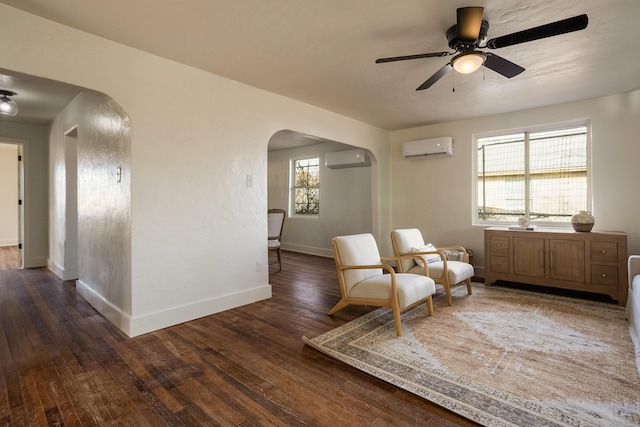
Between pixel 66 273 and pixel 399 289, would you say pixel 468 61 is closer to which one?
pixel 399 289

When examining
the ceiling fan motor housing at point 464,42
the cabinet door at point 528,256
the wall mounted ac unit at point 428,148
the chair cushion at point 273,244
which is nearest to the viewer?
the ceiling fan motor housing at point 464,42

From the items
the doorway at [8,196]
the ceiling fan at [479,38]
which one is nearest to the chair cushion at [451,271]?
the ceiling fan at [479,38]

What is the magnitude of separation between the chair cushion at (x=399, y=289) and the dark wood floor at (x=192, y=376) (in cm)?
42

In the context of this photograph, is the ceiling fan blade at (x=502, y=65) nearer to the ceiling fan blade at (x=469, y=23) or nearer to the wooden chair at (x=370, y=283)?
the ceiling fan blade at (x=469, y=23)

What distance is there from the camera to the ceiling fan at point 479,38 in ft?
6.27

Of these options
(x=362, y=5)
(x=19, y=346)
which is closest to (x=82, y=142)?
(x=19, y=346)

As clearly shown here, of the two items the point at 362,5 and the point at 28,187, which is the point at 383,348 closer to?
the point at 362,5

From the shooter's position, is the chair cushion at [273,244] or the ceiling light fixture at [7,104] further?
the chair cushion at [273,244]

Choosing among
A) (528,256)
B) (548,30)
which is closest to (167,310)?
(548,30)

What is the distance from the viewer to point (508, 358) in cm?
231

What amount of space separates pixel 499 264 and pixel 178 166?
422 centimetres

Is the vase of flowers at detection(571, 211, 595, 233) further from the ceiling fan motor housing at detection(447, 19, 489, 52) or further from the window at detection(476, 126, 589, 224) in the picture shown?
the ceiling fan motor housing at detection(447, 19, 489, 52)

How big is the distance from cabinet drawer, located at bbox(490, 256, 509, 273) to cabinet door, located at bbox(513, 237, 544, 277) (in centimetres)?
9

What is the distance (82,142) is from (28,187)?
279 cm
